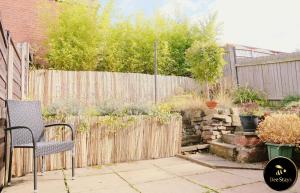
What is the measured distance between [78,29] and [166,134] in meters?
5.57

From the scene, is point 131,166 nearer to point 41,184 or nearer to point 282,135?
point 41,184

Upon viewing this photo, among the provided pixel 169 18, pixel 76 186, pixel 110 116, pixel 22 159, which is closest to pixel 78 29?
pixel 169 18

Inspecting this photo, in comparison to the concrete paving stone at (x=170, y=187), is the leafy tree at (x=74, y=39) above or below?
above

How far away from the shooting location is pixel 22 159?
3986 mm

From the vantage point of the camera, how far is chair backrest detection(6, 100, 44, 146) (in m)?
3.39

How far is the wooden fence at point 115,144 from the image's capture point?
4.28 m

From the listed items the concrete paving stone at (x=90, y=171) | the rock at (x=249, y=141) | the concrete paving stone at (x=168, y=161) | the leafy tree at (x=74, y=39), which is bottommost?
the concrete paving stone at (x=168, y=161)

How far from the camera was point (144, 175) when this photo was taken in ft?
12.8

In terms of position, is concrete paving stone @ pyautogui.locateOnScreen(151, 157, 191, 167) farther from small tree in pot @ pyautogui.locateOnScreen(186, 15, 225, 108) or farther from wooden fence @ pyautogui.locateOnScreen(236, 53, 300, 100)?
wooden fence @ pyautogui.locateOnScreen(236, 53, 300, 100)

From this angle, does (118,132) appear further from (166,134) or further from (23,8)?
(23,8)

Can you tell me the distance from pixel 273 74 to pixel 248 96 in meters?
1.09

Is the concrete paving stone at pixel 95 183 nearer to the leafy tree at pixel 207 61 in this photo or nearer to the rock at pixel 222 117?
the rock at pixel 222 117

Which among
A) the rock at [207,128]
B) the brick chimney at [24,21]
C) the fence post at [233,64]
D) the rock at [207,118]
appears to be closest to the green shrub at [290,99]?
the fence post at [233,64]

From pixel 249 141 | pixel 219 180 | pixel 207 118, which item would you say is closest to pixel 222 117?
pixel 207 118
